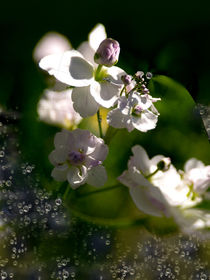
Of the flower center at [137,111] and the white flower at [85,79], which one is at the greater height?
the white flower at [85,79]

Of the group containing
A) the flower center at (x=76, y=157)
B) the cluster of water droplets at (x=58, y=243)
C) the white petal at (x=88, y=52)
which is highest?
the white petal at (x=88, y=52)

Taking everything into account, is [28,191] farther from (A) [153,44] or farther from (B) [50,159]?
(A) [153,44]

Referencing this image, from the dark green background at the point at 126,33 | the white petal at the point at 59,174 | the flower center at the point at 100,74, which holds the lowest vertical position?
the white petal at the point at 59,174

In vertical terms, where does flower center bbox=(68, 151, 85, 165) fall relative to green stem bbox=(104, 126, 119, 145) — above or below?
below

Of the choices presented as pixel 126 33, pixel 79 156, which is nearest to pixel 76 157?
pixel 79 156

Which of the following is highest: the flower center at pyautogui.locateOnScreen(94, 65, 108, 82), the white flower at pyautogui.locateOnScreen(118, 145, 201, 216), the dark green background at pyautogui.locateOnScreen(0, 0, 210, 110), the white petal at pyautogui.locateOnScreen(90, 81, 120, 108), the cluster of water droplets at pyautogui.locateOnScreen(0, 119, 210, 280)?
the flower center at pyautogui.locateOnScreen(94, 65, 108, 82)
